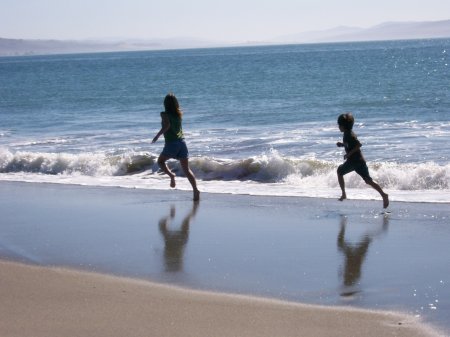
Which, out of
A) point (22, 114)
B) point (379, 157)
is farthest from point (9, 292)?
point (22, 114)

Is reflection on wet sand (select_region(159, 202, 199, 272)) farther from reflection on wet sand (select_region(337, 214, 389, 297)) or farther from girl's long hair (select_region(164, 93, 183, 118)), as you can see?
reflection on wet sand (select_region(337, 214, 389, 297))

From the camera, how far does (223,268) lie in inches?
322

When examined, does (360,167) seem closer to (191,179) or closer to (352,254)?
(191,179)

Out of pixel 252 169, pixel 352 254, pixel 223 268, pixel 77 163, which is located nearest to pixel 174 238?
pixel 223 268

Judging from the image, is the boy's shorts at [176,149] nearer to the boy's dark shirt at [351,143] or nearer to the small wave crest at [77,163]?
the boy's dark shirt at [351,143]

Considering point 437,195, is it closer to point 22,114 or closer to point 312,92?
point 22,114

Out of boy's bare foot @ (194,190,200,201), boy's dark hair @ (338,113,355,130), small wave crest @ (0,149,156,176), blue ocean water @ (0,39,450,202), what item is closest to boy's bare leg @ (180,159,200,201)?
boy's bare foot @ (194,190,200,201)

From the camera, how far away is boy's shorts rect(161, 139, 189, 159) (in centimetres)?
1246

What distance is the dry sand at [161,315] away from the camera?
6.24 meters

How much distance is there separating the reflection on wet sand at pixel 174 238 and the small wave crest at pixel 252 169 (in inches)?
138

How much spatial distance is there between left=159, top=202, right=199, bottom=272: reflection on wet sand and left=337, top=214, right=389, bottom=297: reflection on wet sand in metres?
1.58

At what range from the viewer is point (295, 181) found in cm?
1466

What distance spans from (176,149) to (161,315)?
19.6 ft

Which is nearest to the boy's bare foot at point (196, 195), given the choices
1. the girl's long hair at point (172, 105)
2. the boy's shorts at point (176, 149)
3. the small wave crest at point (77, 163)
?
the boy's shorts at point (176, 149)
